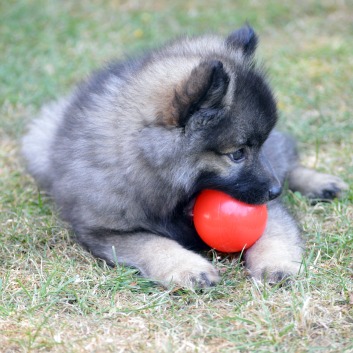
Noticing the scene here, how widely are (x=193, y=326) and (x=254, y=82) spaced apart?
1.27 meters

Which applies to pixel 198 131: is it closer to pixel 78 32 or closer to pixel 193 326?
pixel 193 326

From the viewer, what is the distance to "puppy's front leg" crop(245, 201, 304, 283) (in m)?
3.21

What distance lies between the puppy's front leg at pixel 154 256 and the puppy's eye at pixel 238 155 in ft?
1.71

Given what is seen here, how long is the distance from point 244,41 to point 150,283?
1.44 m

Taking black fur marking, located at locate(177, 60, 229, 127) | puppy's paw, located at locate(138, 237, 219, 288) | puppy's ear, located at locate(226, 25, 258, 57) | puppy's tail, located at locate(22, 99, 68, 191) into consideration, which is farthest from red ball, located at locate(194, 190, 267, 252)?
puppy's tail, located at locate(22, 99, 68, 191)

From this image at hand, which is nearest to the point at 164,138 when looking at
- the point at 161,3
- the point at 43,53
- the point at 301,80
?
the point at 301,80

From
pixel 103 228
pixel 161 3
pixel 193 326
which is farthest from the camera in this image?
pixel 161 3

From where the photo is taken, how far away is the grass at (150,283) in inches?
108

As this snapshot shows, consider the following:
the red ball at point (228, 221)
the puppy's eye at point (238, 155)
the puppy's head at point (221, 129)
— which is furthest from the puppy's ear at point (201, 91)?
the red ball at point (228, 221)

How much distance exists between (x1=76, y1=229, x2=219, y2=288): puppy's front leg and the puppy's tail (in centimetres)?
85

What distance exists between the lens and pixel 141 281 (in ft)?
10.6

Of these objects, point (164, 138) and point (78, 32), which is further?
point (78, 32)

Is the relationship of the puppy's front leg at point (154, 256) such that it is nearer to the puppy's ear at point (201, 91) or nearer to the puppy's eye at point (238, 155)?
the puppy's eye at point (238, 155)

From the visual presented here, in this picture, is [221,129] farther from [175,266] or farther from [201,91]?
[175,266]
